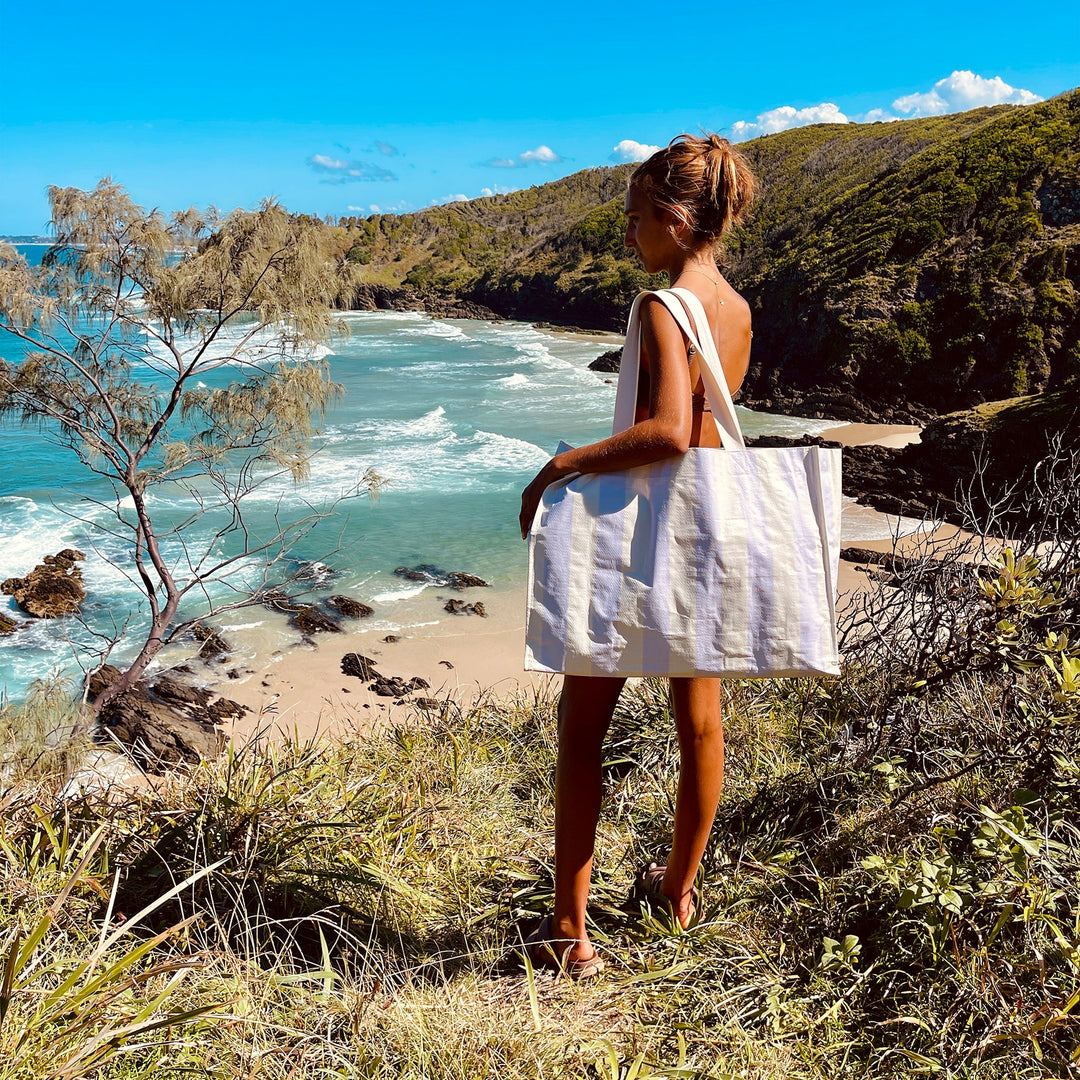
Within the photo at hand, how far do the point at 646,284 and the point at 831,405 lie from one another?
27.8 m

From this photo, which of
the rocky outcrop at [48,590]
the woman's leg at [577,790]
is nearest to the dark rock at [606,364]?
the rocky outcrop at [48,590]

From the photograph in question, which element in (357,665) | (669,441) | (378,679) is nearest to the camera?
(669,441)

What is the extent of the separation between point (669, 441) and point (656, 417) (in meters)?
0.05

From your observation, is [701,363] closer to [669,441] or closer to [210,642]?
[669,441]

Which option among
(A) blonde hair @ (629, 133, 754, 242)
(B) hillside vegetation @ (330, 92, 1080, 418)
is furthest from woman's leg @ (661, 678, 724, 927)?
(B) hillside vegetation @ (330, 92, 1080, 418)

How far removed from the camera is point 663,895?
1.83 meters

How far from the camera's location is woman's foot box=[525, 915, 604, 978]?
1.67 metres

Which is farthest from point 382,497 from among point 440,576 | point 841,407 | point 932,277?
point 932,277

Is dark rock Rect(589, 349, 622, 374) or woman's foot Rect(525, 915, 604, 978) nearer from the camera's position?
woman's foot Rect(525, 915, 604, 978)

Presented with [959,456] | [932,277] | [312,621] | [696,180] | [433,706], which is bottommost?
[312,621]

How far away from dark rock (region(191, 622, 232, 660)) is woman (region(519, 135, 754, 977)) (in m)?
10.4

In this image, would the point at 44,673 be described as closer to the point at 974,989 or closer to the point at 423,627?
the point at 423,627

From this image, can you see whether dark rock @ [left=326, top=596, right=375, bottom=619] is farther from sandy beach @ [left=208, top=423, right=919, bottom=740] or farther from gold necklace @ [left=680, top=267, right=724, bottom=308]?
gold necklace @ [left=680, top=267, right=724, bottom=308]

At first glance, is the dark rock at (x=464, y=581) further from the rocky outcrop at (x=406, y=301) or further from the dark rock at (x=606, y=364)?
the rocky outcrop at (x=406, y=301)
